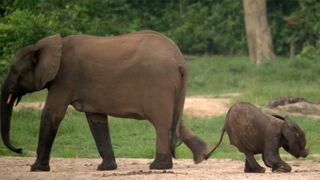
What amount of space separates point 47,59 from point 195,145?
2009 mm

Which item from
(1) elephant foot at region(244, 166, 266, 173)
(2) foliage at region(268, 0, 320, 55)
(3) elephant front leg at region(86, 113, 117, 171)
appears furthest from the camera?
(2) foliage at region(268, 0, 320, 55)

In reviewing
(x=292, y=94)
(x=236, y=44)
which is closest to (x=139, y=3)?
(x=236, y=44)

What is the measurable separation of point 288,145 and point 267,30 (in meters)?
17.5

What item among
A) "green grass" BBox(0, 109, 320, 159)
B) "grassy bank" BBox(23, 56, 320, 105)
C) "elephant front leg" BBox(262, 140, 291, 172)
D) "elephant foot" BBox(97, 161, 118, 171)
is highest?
"elephant front leg" BBox(262, 140, 291, 172)

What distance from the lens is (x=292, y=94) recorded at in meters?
21.4

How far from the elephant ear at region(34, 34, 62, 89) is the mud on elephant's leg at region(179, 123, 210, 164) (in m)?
1.74

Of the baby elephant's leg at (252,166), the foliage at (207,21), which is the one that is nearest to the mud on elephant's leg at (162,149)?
the baby elephant's leg at (252,166)

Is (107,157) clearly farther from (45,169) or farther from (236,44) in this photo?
(236,44)

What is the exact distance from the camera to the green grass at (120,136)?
14109mm

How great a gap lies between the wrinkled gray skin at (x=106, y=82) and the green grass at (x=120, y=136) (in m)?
2.19

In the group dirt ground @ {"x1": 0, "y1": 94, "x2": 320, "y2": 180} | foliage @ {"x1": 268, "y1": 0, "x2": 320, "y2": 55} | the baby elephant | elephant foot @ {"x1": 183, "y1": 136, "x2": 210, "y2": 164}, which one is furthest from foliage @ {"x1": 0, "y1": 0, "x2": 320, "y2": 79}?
the baby elephant

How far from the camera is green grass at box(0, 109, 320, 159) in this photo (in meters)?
14.1

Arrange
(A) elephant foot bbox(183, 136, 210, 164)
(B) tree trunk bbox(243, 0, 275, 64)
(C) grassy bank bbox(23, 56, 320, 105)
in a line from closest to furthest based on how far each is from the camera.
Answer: (A) elephant foot bbox(183, 136, 210, 164)
(C) grassy bank bbox(23, 56, 320, 105)
(B) tree trunk bbox(243, 0, 275, 64)

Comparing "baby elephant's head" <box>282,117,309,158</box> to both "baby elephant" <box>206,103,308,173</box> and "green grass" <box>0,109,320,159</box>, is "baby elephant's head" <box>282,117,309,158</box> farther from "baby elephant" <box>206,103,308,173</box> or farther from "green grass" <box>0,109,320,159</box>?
"green grass" <box>0,109,320,159</box>
